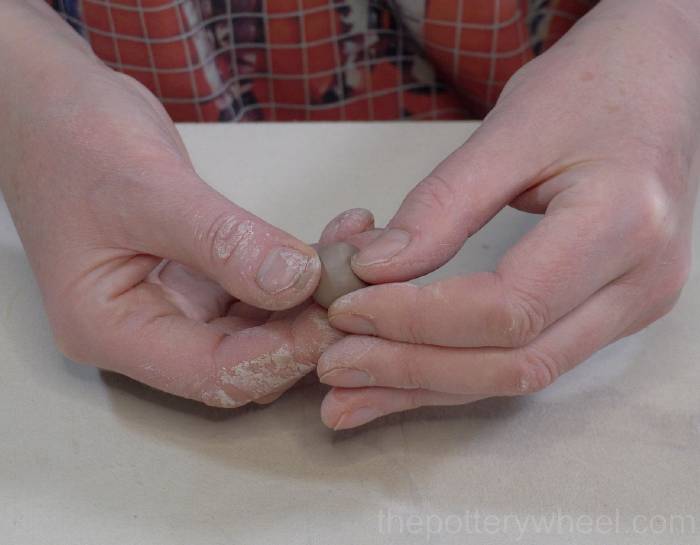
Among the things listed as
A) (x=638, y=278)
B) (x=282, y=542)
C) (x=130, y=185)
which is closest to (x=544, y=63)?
(x=638, y=278)

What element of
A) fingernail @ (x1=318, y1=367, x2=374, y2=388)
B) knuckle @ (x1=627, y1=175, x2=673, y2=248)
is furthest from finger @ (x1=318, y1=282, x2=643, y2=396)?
knuckle @ (x1=627, y1=175, x2=673, y2=248)

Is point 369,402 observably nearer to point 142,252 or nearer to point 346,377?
point 346,377

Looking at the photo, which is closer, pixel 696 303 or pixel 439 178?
pixel 439 178

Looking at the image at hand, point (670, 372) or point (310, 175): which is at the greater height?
point (310, 175)

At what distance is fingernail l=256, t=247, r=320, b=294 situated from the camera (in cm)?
69

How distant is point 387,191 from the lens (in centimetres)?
101

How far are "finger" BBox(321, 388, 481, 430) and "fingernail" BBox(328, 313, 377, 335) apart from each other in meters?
0.06

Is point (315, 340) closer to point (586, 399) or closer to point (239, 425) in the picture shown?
point (239, 425)

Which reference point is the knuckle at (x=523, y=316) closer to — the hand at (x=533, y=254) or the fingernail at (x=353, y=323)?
the hand at (x=533, y=254)

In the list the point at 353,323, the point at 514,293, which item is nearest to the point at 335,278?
the point at 353,323

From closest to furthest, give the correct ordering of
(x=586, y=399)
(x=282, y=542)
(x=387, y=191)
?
(x=282, y=542)
(x=586, y=399)
(x=387, y=191)

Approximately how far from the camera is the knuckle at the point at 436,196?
73cm

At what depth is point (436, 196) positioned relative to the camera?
729 millimetres

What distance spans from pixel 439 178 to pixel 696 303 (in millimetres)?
368
